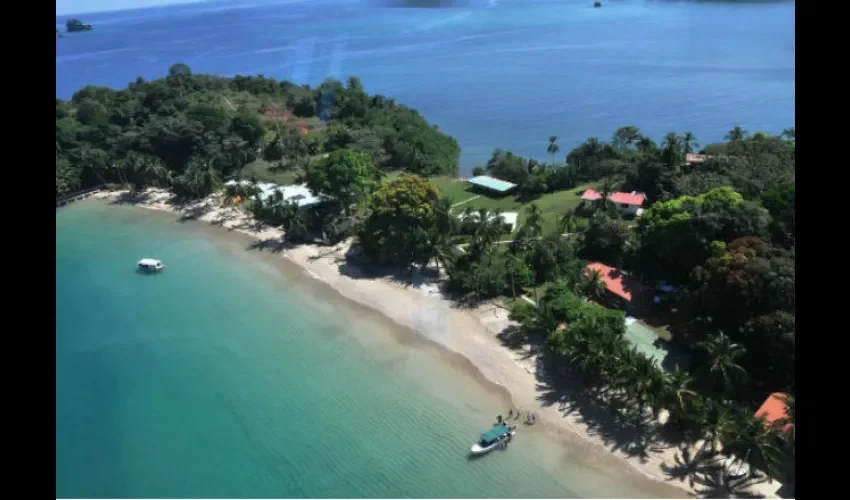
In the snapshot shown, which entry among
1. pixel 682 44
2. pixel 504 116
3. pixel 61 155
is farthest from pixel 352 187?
pixel 682 44

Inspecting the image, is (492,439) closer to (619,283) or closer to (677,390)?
(677,390)

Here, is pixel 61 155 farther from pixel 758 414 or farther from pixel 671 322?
pixel 758 414

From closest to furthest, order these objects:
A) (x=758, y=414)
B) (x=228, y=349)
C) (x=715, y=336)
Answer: (x=758, y=414), (x=715, y=336), (x=228, y=349)

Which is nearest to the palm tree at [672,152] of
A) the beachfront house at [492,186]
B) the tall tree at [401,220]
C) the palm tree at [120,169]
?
the beachfront house at [492,186]

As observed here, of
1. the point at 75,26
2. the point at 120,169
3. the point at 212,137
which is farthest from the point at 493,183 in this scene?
the point at 75,26

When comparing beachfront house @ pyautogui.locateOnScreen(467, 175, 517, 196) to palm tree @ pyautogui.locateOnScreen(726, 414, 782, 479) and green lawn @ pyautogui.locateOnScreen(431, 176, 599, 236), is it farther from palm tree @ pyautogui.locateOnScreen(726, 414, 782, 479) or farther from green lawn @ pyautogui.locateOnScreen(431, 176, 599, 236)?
palm tree @ pyautogui.locateOnScreen(726, 414, 782, 479)
